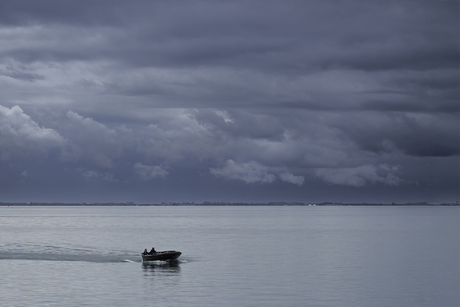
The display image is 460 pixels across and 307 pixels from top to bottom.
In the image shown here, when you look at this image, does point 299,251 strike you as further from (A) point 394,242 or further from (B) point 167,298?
(B) point 167,298

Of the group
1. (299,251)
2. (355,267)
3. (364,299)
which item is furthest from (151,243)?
(364,299)

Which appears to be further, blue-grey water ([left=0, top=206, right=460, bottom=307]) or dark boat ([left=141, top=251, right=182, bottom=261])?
dark boat ([left=141, top=251, right=182, bottom=261])

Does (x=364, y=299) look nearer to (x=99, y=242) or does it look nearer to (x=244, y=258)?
(x=244, y=258)

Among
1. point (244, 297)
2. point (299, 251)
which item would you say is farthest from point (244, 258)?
point (244, 297)

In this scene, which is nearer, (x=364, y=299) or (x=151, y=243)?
(x=364, y=299)

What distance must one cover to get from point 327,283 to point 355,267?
2051cm

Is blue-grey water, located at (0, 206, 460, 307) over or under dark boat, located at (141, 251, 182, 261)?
under

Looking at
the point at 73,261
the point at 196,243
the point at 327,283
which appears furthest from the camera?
the point at 196,243

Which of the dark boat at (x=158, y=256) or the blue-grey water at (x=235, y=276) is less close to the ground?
the dark boat at (x=158, y=256)

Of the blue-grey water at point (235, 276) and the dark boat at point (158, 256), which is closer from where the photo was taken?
the blue-grey water at point (235, 276)

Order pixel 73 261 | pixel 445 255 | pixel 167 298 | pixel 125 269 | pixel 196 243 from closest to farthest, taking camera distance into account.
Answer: pixel 167 298 < pixel 125 269 < pixel 73 261 < pixel 445 255 < pixel 196 243

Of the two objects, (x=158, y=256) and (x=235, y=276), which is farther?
(x=158, y=256)

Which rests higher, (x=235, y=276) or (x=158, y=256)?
(x=158, y=256)

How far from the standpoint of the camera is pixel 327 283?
263 feet
